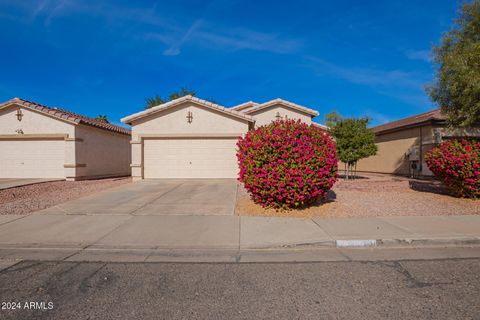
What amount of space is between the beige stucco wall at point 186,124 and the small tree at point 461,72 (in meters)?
8.73

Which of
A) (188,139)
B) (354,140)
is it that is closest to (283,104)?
A: (354,140)

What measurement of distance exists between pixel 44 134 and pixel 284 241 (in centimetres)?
1457

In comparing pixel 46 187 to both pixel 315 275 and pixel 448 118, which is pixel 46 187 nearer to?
pixel 315 275

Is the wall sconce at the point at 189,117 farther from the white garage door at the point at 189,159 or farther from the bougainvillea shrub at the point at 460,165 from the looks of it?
the bougainvillea shrub at the point at 460,165

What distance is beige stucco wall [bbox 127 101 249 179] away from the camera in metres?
13.2

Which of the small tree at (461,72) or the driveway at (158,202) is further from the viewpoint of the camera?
the small tree at (461,72)

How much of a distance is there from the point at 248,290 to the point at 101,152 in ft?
50.5

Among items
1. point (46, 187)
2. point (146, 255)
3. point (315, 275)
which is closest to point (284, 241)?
point (315, 275)

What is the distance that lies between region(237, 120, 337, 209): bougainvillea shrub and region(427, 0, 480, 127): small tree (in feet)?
18.2

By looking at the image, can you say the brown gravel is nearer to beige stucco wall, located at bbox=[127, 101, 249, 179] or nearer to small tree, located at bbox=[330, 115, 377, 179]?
beige stucco wall, located at bbox=[127, 101, 249, 179]

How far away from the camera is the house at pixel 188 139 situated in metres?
13.1

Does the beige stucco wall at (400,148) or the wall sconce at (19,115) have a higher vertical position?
the wall sconce at (19,115)

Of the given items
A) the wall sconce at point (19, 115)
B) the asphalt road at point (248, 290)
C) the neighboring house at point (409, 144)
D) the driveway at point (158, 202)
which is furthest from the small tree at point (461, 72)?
the wall sconce at point (19, 115)

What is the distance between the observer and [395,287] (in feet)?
10.1
